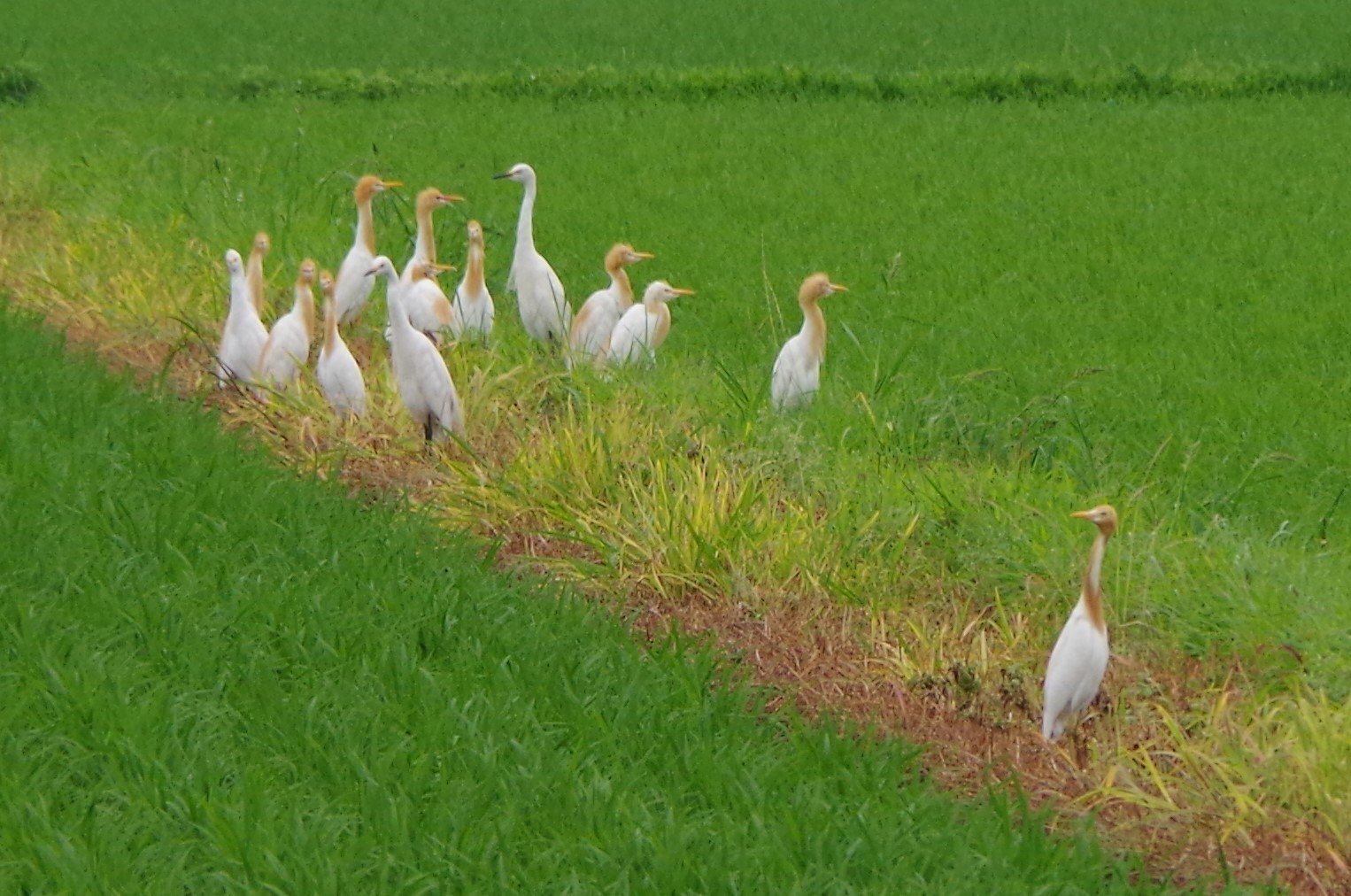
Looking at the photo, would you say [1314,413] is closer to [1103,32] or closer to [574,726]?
[574,726]

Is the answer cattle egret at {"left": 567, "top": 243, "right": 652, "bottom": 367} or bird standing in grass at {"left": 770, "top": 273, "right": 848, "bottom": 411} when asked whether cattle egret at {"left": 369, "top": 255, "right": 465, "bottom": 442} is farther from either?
cattle egret at {"left": 567, "top": 243, "right": 652, "bottom": 367}

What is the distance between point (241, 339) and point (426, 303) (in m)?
0.92

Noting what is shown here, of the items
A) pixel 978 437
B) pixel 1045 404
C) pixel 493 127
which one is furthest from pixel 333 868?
pixel 493 127

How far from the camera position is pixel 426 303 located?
26.7 feet

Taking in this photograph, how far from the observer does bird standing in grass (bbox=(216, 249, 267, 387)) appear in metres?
7.52

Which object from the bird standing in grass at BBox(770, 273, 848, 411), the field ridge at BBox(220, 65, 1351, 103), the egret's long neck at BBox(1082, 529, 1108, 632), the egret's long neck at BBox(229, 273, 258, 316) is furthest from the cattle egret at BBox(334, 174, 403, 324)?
the field ridge at BBox(220, 65, 1351, 103)

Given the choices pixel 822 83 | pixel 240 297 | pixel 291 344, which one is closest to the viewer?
pixel 291 344

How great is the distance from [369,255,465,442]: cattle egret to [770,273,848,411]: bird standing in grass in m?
1.28

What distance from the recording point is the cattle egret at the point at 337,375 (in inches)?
278

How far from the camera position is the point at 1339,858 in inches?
163

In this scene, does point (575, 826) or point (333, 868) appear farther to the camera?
point (575, 826)

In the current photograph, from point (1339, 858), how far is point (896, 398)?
3516mm

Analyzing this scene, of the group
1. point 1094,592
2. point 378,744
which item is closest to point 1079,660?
point 1094,592

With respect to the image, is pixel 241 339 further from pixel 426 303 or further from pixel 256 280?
pixel 426 303
